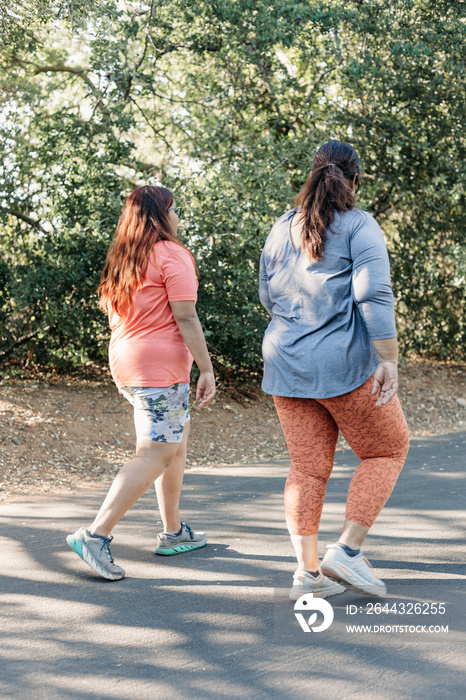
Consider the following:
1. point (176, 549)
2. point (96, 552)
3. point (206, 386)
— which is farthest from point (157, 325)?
point (176, 549)

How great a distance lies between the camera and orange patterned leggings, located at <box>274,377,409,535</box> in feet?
10.7

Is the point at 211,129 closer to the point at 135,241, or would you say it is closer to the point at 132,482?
the point at 135,241

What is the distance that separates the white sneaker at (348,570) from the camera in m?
3.18

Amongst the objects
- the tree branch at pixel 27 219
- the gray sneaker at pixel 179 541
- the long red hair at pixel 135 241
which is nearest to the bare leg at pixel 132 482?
the gray sneaker at pixel 179 541

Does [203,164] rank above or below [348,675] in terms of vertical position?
above

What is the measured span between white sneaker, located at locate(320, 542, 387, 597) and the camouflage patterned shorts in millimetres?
1097

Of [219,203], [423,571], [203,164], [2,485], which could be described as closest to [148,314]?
[423,571]

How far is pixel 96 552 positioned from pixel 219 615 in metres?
0.76

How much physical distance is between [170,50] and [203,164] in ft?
6.15

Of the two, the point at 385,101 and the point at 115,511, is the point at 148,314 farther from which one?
the point at 385,101

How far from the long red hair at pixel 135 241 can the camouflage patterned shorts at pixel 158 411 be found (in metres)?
0.46

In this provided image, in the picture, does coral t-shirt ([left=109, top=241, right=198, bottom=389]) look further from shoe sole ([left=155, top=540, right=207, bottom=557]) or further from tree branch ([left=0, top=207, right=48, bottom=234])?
tree branch ([left=0, top=207, right=48, bottom=234])

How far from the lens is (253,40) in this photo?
8836 millimetres

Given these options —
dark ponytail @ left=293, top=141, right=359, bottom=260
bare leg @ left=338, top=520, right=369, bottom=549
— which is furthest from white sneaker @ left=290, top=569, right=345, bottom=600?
dark ponytail @ left=293, top=141, right=359, bottom=260
